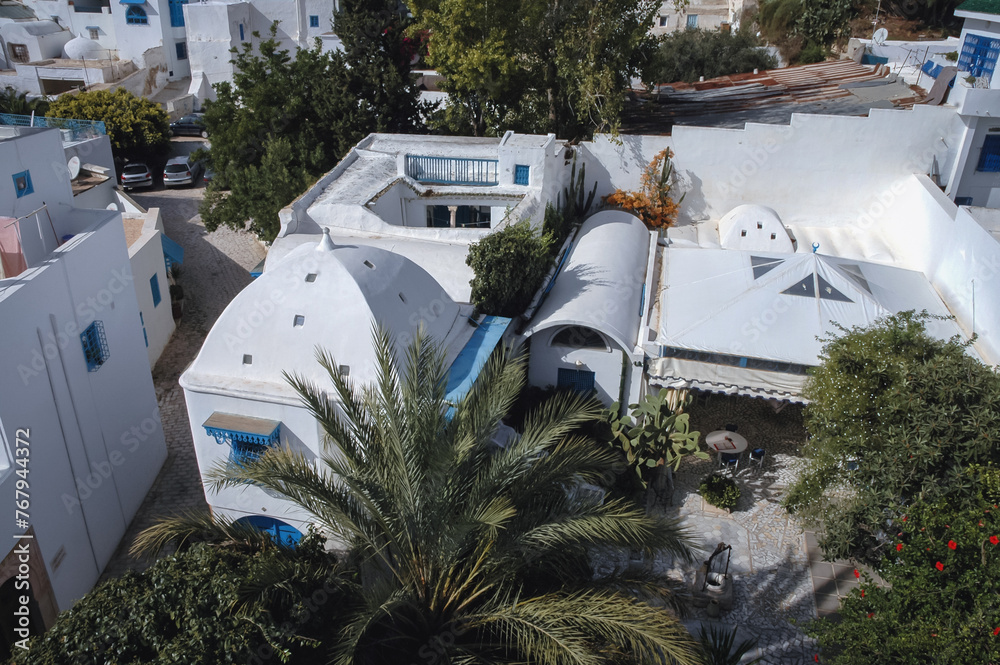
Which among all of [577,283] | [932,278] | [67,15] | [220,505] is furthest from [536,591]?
[67,15]

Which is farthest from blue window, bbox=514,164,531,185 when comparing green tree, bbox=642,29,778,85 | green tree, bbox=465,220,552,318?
green tree, bbox=642,29,778,85

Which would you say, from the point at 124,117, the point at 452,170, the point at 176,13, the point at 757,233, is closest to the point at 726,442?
the point at 757,233

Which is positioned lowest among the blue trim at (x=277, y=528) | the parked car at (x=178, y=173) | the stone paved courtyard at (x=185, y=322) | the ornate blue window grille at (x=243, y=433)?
the stone paved courtyard at (x=185, y=322)

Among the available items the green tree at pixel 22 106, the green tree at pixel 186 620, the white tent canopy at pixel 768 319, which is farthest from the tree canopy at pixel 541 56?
the green tree at pixel 22 106

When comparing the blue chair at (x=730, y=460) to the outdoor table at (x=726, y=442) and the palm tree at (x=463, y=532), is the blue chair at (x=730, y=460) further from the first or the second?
the palm tree at (x=463, y=532)

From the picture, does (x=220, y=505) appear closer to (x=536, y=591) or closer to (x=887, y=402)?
(x=536, y=591)

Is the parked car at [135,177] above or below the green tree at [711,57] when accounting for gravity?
below
